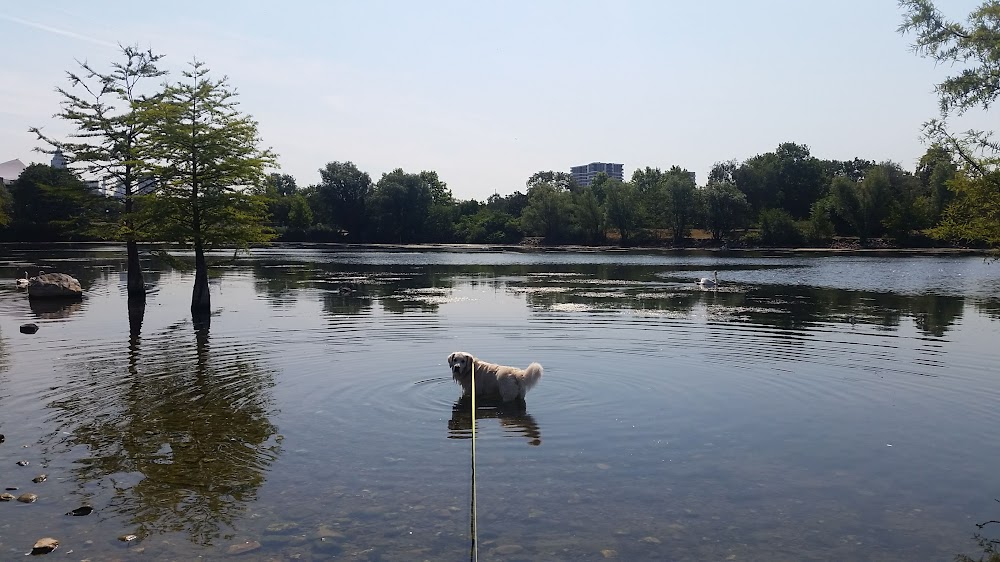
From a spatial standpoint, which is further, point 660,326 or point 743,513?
point 660,326

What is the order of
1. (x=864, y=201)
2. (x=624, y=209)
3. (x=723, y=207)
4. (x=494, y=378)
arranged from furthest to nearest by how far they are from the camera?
1. (x=624, y=209)
2. (x=723, y=207)
3. (x=864, y=201)
4. (x=494, y=378)

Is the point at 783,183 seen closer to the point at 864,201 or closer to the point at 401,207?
the point at 864,201

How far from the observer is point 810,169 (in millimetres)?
158375

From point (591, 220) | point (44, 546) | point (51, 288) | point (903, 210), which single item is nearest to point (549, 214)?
point (591, 220)

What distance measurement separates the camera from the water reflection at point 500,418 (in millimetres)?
13969

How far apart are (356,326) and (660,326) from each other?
11.6 metres

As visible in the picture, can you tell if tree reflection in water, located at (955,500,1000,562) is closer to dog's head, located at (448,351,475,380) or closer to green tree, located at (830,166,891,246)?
dog's head, located at (448,351,475,380)

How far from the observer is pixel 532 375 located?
1594cm

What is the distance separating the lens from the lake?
9.46m

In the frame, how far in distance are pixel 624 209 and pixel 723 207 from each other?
18.0 m

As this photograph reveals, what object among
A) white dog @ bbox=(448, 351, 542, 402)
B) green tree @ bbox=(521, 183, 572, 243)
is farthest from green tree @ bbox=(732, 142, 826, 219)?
white dog @ bbox=(448, 351, 542, 402)

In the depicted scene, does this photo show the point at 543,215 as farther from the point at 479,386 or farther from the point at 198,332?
the point at 479,386

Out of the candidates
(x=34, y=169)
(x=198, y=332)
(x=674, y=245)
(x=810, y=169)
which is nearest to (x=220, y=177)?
(x=198, y=332)

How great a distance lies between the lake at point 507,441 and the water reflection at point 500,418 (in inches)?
3.2
